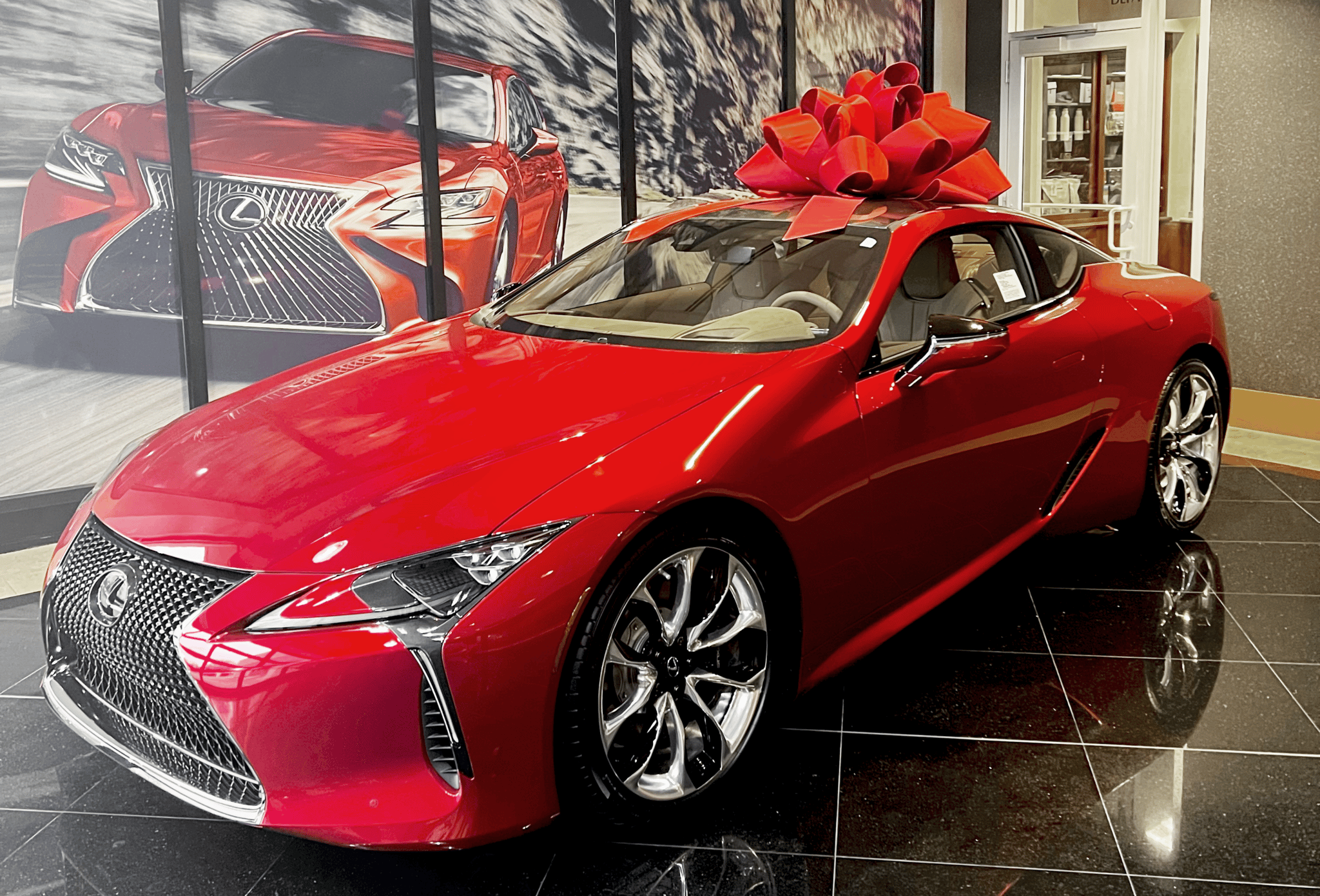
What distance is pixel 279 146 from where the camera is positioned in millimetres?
5094

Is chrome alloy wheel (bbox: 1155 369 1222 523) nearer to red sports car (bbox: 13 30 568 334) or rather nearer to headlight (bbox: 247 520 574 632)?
headlight (bbox: 247 520 574 632)

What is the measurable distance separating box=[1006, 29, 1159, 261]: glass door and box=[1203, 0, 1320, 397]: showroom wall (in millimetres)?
1334

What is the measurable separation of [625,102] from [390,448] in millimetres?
4746

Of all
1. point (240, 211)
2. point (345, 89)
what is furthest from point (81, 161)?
point (345, 89)

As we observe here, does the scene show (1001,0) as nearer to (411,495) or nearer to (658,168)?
(658,168)

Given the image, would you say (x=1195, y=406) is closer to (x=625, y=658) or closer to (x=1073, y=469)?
(x=1073, y=469)

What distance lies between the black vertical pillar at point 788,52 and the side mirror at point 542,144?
6.04 feet

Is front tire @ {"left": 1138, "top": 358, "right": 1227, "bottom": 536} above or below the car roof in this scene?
below

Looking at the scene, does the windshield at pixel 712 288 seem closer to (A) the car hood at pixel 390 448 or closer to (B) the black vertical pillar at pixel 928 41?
(A) the car hood at pixel 390 448

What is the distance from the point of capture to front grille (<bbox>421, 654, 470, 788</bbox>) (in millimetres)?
1815

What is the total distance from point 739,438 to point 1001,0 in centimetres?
639

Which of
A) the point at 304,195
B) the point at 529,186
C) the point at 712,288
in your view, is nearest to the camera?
the point at 712,288

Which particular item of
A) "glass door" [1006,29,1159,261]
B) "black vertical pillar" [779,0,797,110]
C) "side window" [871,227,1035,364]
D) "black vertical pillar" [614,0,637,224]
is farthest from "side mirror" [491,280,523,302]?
"glass door" [1006,29,1159,261]

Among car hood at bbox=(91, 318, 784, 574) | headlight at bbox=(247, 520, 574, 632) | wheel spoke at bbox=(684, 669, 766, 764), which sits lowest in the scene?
wheel spoke at bbox=(684, 669, 766, 764)
